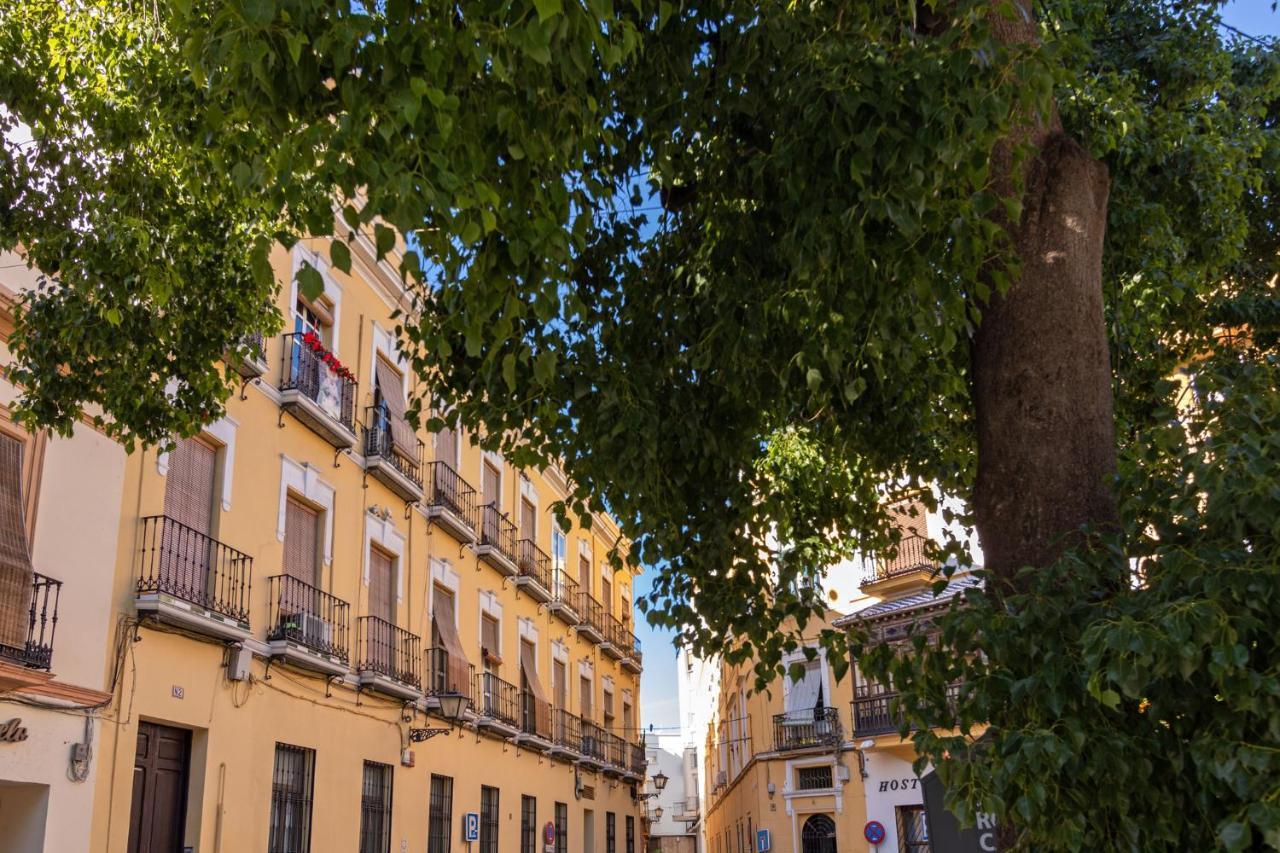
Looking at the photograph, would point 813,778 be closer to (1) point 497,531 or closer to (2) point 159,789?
(1) point 497,531

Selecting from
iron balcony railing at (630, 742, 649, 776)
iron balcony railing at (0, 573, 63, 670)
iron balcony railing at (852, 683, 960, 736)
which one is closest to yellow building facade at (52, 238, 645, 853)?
iron balcony railing at (0, 573, 63, 670)

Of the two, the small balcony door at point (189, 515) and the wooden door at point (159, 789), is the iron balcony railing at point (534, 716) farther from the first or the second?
the small balcony door at point (189, 515)

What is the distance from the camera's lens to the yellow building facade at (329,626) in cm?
1119

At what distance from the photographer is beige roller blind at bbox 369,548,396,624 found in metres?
16.3

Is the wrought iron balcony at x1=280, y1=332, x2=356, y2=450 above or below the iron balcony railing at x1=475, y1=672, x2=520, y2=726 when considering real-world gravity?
above

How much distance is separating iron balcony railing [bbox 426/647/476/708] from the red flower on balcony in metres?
4.72

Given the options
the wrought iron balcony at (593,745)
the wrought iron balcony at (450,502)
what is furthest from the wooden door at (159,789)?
the wrought iron balcony at (593,745)

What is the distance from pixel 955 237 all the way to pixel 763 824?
25.3 m

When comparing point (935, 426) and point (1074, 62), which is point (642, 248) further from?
point (1074, 62)

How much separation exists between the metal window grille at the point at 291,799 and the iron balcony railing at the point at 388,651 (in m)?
1.61

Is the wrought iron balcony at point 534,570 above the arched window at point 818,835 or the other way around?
above

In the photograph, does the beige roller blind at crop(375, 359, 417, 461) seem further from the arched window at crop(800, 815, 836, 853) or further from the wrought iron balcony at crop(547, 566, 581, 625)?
the arched window at crop(800, 815, 836, 853)

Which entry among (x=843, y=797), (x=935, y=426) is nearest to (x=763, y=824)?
(x=843, y=797)

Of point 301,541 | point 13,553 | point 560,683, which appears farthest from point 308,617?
point 560,683
